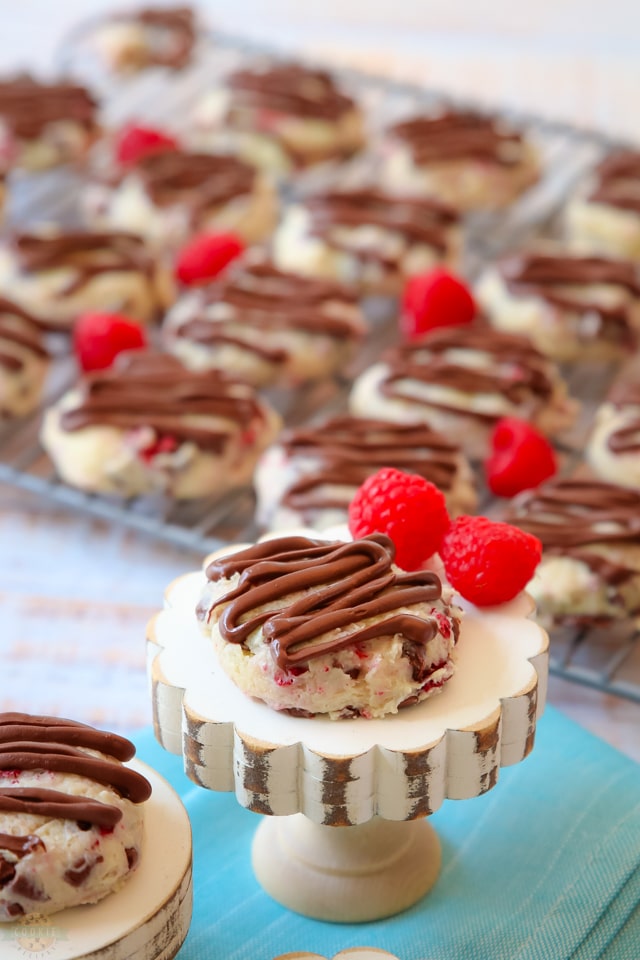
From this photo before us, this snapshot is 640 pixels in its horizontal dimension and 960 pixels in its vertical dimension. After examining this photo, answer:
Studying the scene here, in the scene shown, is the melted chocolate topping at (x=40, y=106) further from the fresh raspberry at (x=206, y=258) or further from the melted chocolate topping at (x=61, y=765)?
the melted chocolate topping at (x=61, y=765)

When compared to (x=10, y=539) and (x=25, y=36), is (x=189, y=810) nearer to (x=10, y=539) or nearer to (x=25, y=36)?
(x=10, y=539)

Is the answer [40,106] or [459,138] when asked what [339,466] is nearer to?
[459,138]

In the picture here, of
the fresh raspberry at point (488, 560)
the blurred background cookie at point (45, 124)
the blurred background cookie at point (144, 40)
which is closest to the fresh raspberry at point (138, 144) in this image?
the blurred background cookie at point (45, 124)

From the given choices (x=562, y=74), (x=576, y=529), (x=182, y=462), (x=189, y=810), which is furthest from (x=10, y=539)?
(x=562, y=74)

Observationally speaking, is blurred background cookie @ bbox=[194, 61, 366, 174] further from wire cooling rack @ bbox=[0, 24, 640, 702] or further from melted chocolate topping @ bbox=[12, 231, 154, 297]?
melted chocolate topping @ bbox=[12, 231, 154, 297]

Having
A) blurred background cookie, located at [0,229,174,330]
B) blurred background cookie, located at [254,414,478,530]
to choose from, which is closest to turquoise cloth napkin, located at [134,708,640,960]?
blurred background cookie, located at [254,414,478,530]
